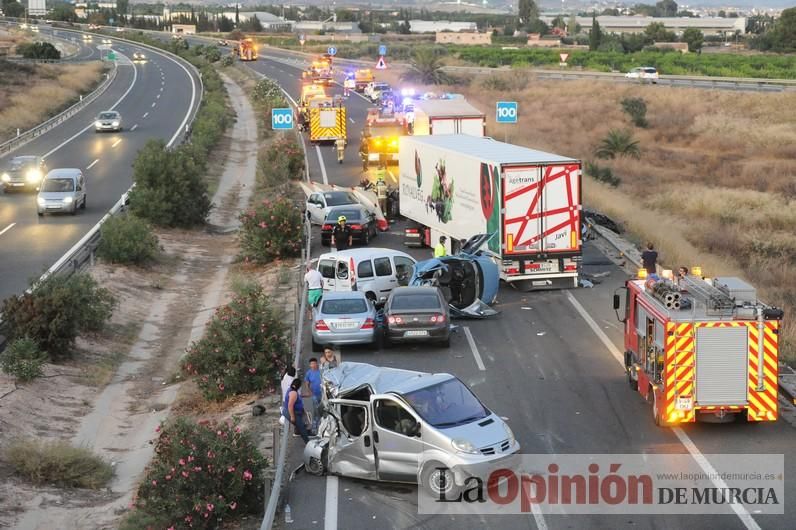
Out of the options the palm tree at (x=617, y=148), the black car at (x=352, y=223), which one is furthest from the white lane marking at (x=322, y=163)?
the palm tree at (x=617, y=148)

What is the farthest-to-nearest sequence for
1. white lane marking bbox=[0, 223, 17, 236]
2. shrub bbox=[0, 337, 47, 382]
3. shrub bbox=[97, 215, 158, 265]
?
white lane marking bbox=[0, 223, 17, 236], shrub bbox=[97, 215, 158, 265], shrub bbox=[0, 337, 47, 382]

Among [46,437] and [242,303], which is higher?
[242,303]

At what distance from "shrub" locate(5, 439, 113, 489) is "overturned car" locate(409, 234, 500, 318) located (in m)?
10.2

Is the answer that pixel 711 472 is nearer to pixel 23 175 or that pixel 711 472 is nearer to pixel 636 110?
pixel 23 175

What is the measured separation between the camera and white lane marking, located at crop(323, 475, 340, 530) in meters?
15.8

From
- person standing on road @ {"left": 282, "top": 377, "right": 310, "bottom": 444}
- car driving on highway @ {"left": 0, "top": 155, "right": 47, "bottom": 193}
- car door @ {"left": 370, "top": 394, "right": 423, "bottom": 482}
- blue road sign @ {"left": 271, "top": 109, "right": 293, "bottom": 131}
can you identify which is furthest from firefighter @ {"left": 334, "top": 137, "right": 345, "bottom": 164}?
car door @ {"left": 370, "top": 394, "right": 423, "bottom": 482}

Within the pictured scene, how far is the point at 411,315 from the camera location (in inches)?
989

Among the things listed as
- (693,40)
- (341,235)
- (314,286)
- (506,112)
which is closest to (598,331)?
(314,286)

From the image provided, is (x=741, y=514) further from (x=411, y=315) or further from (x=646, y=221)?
(x=646, y=221)

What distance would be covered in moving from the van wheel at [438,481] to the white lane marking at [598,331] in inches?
325

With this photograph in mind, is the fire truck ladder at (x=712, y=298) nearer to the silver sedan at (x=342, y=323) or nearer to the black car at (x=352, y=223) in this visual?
the silver sedan at (x=342, y=323)

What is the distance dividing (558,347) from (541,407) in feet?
14.5

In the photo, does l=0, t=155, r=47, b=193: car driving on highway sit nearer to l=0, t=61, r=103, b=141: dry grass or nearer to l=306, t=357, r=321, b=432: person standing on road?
l=0, t=61, r=103, b=141: dry grass

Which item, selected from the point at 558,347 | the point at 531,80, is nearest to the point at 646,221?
the point at 558,347
